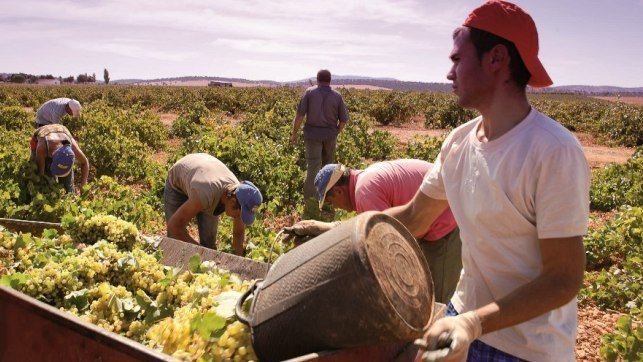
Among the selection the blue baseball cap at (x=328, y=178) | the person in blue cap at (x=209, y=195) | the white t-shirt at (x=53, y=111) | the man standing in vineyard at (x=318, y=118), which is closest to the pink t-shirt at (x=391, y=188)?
the blue baseball cap at (x=328, y=178)

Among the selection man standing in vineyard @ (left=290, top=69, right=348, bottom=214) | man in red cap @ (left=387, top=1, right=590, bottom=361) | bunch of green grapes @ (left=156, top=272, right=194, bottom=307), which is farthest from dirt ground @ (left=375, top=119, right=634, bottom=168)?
man in red cap @ (left=387, top=1, right=590, bottom=361)

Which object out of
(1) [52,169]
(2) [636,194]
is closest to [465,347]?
(1) [52,169]

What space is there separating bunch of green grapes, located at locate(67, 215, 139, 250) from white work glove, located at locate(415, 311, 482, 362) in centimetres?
238

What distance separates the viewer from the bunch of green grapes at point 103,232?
333cm

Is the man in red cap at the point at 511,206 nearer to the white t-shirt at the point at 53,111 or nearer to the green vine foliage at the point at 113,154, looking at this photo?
the white t-shirt at the point at 53,111

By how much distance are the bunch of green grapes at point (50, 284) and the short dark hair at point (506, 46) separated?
2153mm

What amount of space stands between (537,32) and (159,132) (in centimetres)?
1440

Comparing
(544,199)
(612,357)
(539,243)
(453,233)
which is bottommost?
(612,357)

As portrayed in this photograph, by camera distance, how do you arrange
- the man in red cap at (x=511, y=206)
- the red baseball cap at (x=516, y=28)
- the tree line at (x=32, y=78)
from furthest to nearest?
the tree line at (x=32, y=78), the red baseball cap at (x=516, y=28), the man in red cap at (x=511, y=206)

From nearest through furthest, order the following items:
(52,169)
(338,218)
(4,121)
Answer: (52,169) → (338,218) → (4,121)

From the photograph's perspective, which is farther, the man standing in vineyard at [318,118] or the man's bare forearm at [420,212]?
the man standing in vineyard at [318,118]

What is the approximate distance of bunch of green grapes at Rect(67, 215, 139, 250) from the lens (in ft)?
10.9

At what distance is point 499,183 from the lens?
1738mm

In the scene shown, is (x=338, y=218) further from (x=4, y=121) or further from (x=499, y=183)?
(x=4, y=121)
